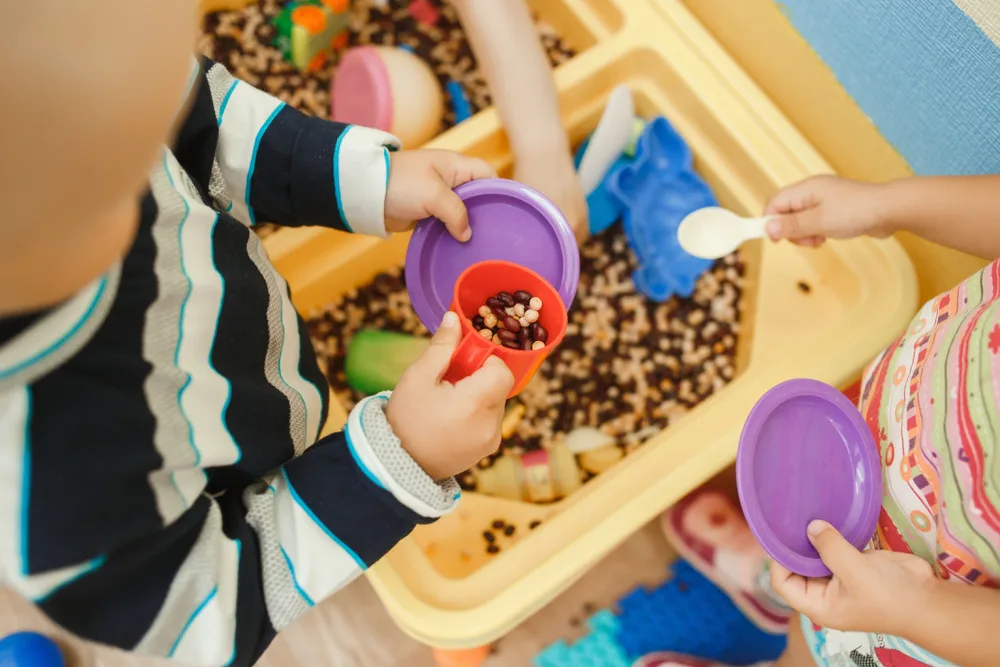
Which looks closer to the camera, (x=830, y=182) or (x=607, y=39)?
(x=830, y=182)

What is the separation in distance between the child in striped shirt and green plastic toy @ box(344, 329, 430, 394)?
0.68 feet

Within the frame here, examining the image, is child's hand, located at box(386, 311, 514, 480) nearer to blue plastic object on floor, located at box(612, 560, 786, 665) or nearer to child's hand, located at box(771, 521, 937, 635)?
child's hand, located at box(771, 521, 937, 635)

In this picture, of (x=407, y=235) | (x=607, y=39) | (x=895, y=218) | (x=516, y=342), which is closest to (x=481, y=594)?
(x=516, y=342)

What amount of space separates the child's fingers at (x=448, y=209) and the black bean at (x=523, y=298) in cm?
10

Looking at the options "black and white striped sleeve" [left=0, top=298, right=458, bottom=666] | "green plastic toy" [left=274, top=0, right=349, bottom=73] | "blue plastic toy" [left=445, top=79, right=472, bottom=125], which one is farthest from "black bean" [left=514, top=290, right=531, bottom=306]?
"green plastic toy" [left=274, top=0, right=349, bottom=73]

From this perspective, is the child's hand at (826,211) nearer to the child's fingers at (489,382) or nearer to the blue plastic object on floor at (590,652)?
the child's fingers at (489,382)

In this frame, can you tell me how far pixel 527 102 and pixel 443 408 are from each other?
503 millimetres

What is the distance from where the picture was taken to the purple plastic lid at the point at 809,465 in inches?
25.5

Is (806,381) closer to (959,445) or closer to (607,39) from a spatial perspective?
(959,445)

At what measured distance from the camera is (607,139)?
981 mm

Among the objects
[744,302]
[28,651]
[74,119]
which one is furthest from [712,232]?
[28,651]

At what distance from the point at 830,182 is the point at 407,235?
0.52m

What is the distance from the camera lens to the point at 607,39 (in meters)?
1.00

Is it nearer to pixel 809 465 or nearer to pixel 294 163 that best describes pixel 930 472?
pixel 809 465
